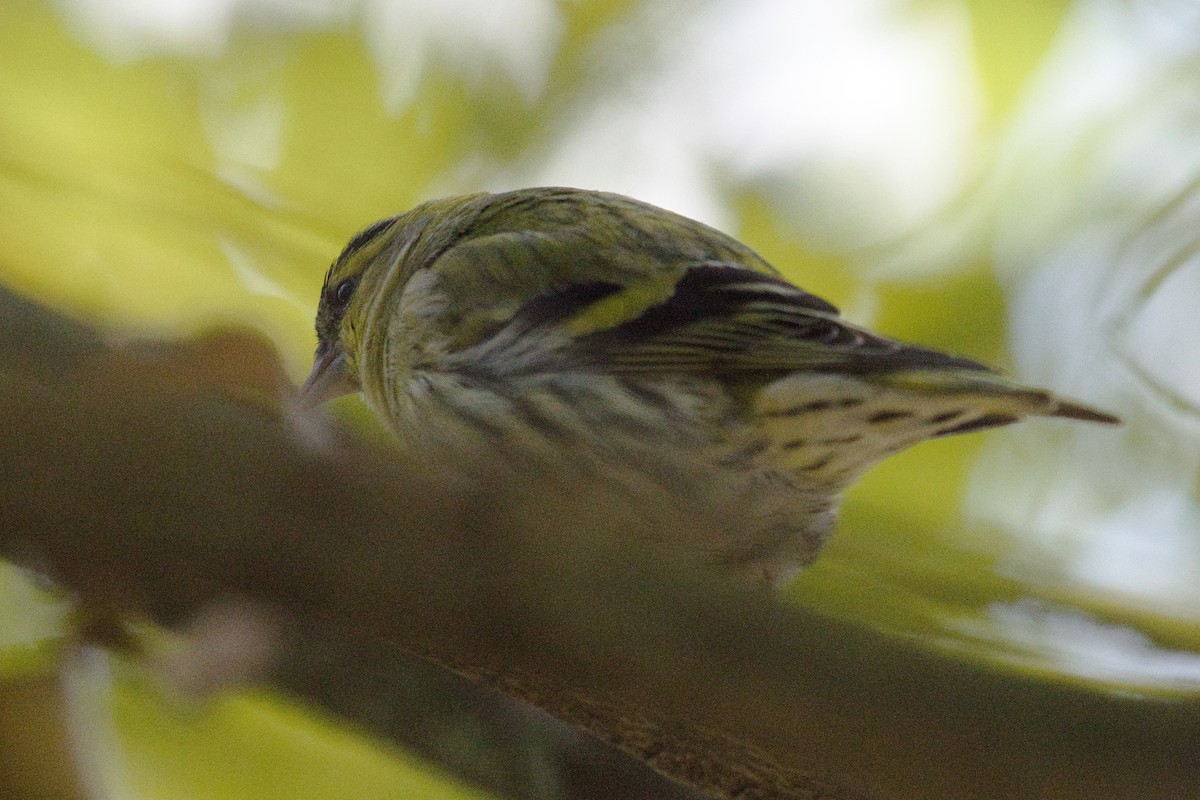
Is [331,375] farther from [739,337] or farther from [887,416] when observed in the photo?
[887,416]

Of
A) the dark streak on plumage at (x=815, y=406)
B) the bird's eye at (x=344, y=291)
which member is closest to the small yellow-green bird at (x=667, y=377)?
the dark streak on plumage at (x=815, y=406)

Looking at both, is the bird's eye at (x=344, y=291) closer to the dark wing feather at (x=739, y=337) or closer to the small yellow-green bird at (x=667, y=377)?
the small yellow-green bird at (x=667, y=377)

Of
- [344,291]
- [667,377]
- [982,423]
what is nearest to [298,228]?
[344,291]

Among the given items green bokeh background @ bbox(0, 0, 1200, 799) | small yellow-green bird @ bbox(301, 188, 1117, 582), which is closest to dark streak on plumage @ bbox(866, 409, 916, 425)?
small yellow-green bird @ bbox(301, 188, 1117, 582)

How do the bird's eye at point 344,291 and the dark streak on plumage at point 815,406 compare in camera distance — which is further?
the bird's eye at point 344,291

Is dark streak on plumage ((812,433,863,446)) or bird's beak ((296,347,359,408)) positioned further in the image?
bird's beak ((296,347,359,408))

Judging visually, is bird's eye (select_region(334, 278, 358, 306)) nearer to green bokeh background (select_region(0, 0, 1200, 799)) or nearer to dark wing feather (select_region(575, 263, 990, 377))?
green bokeh background (select_region(0, 0, 1200, 799))

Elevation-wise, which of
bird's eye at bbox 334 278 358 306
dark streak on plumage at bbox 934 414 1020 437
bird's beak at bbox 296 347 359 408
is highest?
bird's eye at bbox 334 278 358 306
